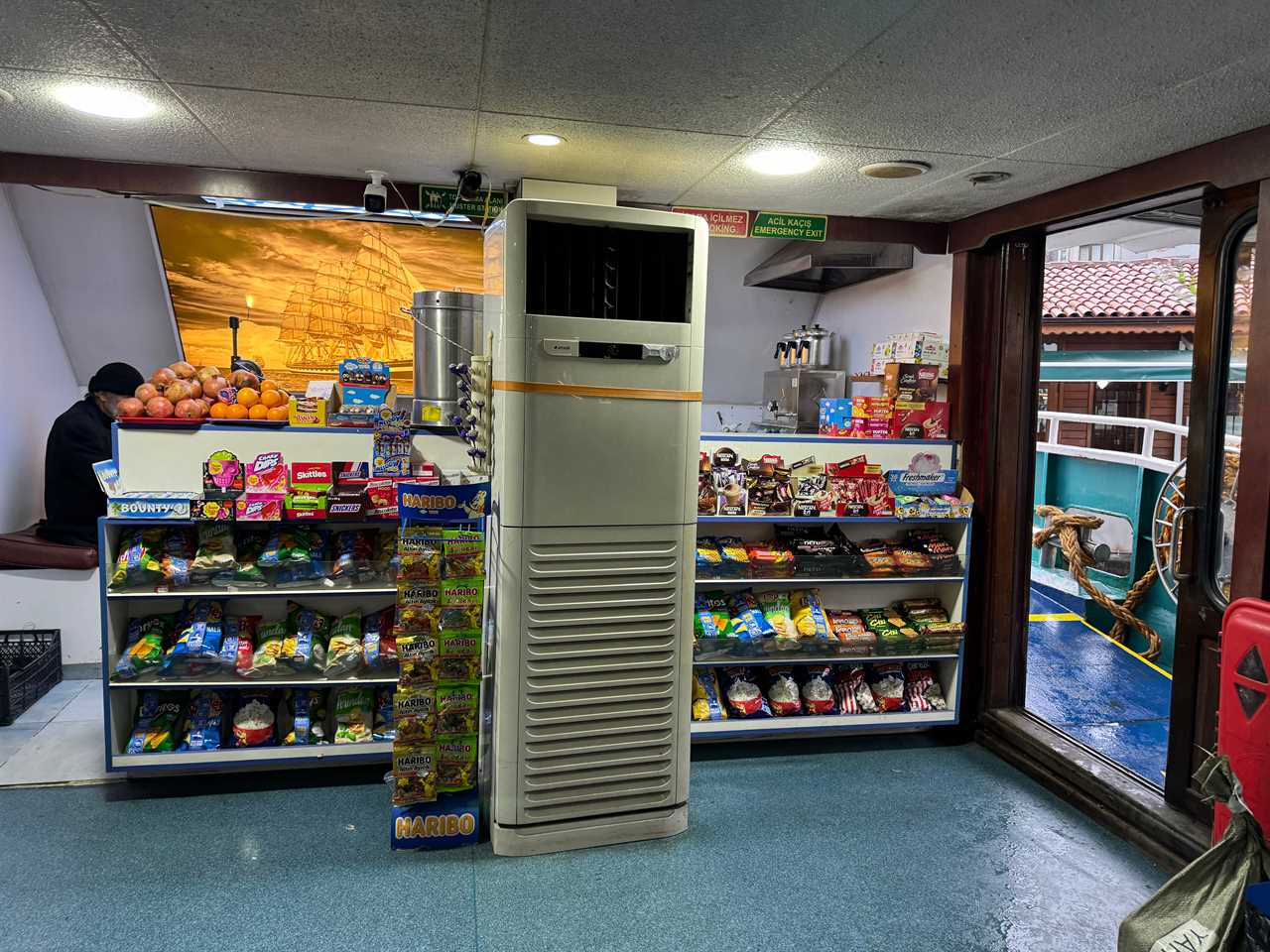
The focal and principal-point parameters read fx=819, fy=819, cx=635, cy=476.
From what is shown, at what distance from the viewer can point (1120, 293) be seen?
31.0 feet

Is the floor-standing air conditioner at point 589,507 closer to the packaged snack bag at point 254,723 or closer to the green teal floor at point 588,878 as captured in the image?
the green teal floor at point 588,878

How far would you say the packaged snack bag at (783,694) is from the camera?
160 inches

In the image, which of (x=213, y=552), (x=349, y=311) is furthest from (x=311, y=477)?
(x=349, y=311)

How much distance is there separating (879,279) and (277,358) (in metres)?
4.35

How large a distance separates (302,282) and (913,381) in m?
4.16

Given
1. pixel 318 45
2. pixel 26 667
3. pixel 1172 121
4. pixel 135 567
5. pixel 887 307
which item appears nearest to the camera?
pixel 318 45

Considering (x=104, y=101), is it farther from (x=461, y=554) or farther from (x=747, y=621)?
(x=747, y=621)

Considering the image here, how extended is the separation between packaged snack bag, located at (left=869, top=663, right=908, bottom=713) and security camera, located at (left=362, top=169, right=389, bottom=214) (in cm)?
336

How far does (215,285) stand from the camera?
5.62 m

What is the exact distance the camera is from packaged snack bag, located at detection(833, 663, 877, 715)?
13.8ft

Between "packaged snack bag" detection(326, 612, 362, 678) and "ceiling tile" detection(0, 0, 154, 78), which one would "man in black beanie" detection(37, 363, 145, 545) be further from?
"ceiling tile" detection(0, 0, 154, 78)

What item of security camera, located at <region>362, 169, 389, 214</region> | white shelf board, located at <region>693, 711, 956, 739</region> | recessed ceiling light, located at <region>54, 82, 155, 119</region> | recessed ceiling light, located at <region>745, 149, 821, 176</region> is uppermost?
recessed ceiling light, located at <region>745, 149, 821, 176</region>

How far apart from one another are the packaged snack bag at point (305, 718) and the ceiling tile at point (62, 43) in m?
2.51

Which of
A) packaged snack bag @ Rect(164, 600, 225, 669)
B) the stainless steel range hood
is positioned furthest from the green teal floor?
the stainless steel range hood
